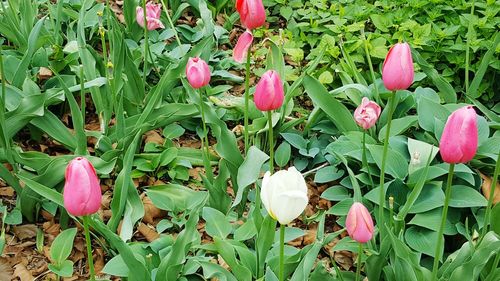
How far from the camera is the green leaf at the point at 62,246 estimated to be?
219cm

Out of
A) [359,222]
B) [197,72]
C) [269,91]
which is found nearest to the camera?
[359,222]

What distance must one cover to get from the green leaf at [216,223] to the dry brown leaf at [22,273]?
1.87 feet

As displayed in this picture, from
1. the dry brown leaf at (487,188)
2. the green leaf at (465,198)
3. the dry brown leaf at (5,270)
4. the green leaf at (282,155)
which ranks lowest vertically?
the dry brown leaf at (487,188)

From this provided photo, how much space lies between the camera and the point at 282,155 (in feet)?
8.87

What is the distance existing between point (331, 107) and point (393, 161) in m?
0.37

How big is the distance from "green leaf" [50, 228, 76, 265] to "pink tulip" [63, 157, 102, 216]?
2.47 feet

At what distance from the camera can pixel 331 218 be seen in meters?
2.61

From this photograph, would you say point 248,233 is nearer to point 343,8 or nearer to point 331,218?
point 331,218

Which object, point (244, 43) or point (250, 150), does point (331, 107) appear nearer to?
point (250, 150)

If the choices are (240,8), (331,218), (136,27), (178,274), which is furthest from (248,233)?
(136,27)

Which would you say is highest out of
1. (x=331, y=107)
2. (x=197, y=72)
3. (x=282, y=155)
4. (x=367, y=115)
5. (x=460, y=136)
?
(x=460, y=136)

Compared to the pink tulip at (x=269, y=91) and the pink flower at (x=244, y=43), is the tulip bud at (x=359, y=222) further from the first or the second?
the pink flower at (x=244, y=43)

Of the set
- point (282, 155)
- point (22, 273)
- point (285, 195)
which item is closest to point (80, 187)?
point (285, 195)

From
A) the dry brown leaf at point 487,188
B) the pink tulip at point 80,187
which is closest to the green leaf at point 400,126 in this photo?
the dry brown leaf at point 487,188
